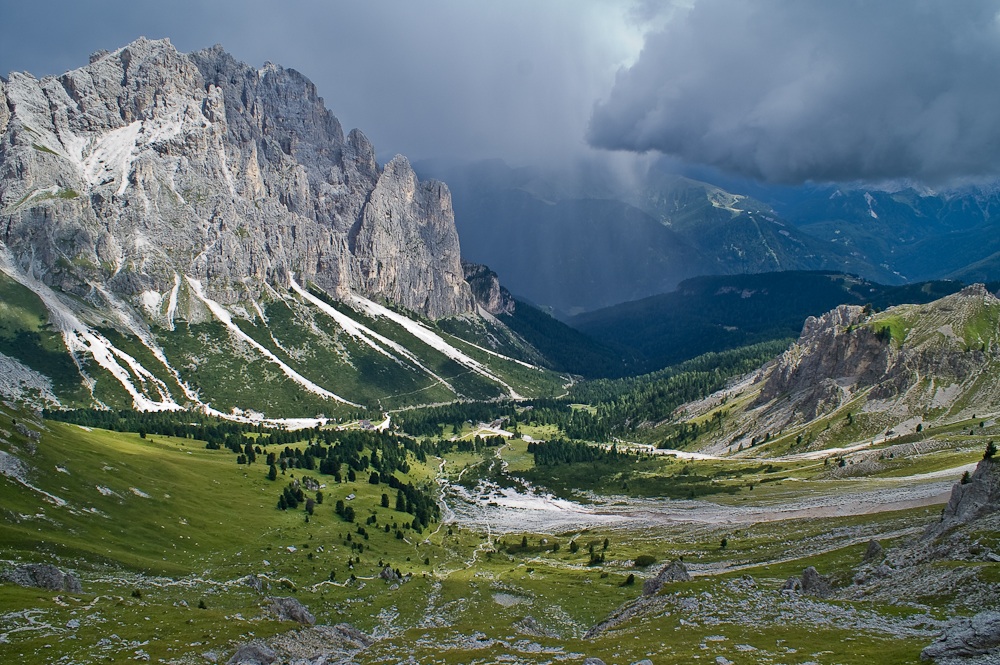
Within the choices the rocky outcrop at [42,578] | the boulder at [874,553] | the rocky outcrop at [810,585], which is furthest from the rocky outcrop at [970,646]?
the rocky outcrop at [42,578]

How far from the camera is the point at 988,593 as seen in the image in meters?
48.1

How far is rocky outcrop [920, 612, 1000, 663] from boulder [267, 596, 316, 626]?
178 ft

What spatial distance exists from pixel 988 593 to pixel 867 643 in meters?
11.1

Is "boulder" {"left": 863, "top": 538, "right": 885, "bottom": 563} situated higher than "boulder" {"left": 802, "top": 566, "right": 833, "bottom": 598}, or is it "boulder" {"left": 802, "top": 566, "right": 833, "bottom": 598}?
"boulder" {"left": 863, "top": 538, "right": 885, "bottom": 563}

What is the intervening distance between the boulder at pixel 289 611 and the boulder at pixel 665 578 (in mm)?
34094

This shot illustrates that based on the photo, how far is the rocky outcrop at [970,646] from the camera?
35.9 meters

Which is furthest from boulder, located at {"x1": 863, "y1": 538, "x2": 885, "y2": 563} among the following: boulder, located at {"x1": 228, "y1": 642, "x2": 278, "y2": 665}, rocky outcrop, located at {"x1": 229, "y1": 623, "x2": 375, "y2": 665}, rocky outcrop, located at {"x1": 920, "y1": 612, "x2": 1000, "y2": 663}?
boulder, located at {"x1": 228, "y1": 642, "x2": 278, "y2": 665}

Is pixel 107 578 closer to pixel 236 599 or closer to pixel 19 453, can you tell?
pixel 236 599

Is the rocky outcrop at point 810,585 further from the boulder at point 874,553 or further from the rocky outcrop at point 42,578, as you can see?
the rocky outcrop at point 42,578

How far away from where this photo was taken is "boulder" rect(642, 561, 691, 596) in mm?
71438

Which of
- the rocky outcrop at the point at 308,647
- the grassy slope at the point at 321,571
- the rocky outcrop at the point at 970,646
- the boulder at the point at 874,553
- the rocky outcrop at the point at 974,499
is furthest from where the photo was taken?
the boulder at the point at 874,553

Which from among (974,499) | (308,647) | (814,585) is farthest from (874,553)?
(308,647)

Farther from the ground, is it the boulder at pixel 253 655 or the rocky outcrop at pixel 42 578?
the rocky outcrop at pixel 42 578

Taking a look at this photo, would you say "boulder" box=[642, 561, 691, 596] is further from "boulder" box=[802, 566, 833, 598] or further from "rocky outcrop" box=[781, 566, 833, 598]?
"boulder" box=[802, 566, 833, 598]
